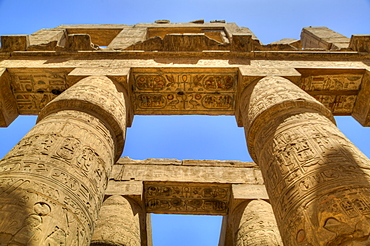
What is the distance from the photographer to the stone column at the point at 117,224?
6.18 m

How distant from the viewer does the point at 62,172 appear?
10.7 feet

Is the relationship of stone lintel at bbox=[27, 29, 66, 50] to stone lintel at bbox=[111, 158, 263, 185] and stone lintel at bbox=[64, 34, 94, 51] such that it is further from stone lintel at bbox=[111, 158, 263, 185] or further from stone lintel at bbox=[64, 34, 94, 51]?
stone lintel at bbox=[111, 158, 263, 185]

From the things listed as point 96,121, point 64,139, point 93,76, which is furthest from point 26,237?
point 93,76

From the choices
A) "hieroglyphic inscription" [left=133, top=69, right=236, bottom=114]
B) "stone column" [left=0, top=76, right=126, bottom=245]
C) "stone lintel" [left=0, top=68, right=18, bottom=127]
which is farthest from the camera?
"hieroglyphic inscription" [left=133, top=69, right=236, bottom=114]

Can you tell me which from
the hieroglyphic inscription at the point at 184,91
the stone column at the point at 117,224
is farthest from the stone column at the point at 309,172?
the stone column at the point at 117,224

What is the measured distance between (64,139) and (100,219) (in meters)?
3.56

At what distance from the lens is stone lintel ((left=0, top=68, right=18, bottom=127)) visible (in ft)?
20.2

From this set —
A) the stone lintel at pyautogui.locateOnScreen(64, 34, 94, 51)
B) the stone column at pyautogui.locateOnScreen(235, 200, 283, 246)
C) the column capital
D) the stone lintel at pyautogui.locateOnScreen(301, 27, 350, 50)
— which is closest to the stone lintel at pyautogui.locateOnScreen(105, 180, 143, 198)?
the stone column at pyautogui.locateOnScreen(235, 200, 283, 246)

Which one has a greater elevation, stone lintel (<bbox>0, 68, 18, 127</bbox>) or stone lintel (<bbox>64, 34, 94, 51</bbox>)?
stone lintel (<bbox>64, 34, 94, 51</bbox>)

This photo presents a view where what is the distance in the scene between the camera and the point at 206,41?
706cm

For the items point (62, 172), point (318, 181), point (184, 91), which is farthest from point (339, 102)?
point (62, 172)

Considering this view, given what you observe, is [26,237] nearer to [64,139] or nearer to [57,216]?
[57,216]

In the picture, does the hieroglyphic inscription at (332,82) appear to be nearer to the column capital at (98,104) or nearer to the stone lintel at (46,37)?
the column capital at (98,104)

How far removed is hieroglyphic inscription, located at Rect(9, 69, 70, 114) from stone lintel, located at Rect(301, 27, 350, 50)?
7.27m
